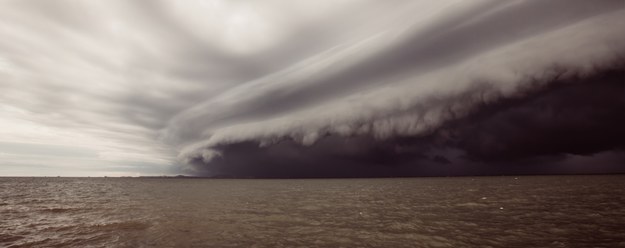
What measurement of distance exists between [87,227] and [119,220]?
361cm

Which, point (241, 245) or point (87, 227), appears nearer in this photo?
point (241, 245)

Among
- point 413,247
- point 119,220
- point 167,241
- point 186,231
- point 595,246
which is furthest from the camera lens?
point 119,220

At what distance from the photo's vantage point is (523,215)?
27.5 meters

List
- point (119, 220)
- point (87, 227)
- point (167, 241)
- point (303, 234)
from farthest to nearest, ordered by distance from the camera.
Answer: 1. point (119, 220)
2. point (87, 227)
3. point (303, 234)
4. point (167, 241)

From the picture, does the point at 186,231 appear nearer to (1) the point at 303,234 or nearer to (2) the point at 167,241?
(2) the point at 167,241

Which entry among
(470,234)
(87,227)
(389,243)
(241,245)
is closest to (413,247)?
(389,243)

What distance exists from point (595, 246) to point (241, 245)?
19827mm

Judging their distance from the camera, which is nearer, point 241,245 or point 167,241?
point 241,245

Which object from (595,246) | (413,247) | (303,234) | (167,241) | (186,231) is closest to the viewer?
(595,246)

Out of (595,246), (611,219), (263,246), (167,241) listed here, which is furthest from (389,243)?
(611,219)

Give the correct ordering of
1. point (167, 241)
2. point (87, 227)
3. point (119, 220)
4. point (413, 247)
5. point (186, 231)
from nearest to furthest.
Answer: point (413, 247), point (167, 241), point (186, 231), point (87, 227), point (119, 220)

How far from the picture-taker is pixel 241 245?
62.1 ft

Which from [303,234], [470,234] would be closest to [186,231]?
[303,234]

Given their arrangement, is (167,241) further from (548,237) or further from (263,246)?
(548,237)
